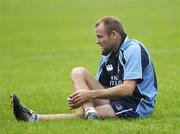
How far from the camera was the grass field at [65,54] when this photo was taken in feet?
38.5

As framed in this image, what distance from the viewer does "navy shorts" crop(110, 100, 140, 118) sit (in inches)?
478

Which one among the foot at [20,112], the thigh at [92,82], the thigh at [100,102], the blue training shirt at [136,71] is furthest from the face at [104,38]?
the foot at [20,112]

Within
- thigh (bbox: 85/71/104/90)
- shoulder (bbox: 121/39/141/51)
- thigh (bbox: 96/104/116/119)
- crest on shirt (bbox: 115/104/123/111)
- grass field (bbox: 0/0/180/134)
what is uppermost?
shoulder (bbox: 121/39/141/51)

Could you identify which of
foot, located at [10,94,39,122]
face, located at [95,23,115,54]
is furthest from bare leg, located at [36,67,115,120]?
face, located at [95,23,115,54]

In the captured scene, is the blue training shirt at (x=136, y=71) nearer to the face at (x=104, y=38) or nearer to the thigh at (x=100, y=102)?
the face at (x=104, y=38)

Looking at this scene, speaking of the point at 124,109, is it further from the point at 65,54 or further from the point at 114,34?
the point at 65,54

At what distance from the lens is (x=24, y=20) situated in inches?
1804

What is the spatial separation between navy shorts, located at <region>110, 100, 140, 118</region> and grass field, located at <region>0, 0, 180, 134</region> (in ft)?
0.84

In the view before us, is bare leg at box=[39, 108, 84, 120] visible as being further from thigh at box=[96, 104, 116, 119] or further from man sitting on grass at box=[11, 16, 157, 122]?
thigh at box=[96, 104, 116, 119]

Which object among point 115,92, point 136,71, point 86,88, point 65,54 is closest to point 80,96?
point 86,88

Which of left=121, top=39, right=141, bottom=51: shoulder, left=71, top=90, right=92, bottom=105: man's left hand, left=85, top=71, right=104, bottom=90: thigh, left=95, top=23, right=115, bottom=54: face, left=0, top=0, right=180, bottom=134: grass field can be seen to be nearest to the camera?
left=0, top=0, right=180, bottom=134: grass field

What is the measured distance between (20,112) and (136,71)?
179 cm

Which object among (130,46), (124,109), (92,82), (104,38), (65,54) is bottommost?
(65,54)

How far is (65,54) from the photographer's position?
27.8 m
